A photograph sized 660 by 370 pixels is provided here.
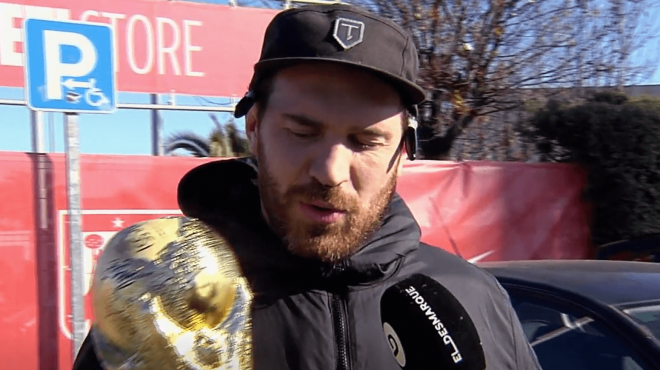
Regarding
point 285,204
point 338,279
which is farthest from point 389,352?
point 285,204

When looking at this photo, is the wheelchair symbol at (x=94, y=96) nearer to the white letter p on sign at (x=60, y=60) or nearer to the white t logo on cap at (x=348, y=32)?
the white letter p on sign at (x=60, y=60)

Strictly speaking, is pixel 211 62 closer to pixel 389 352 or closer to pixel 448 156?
pixel 448 156

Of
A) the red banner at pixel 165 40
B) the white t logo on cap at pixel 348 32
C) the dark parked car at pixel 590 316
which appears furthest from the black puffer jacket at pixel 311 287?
the red banner at pixel 165 40

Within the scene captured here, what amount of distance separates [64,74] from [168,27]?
2.35m

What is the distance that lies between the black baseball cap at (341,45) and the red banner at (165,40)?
15.1 ft

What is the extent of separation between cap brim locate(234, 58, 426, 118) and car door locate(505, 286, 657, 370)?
1614mm

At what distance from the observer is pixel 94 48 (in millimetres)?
3605

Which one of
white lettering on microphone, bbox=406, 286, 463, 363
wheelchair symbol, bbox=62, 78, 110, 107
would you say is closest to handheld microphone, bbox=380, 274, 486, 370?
white lettering on microphone, bbox=406, 286, 463, 363

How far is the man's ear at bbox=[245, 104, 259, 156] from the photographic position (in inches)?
53.0

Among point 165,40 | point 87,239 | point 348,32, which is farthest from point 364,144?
point 165,40

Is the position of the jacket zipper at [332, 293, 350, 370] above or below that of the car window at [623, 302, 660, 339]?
above

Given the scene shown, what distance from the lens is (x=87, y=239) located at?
4.36m

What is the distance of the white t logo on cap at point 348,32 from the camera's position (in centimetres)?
122

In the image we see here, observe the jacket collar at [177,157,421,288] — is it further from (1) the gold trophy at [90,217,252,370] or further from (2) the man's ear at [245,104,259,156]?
(1) the gold trophy at [90,217,252,370]
